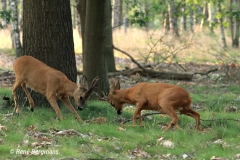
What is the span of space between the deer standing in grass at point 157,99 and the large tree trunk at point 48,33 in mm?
1378

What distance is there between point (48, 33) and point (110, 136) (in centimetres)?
319

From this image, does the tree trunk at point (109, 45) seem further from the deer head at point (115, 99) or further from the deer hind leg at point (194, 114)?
the deer hind leg at point (194, 114)

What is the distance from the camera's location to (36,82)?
31.0ft

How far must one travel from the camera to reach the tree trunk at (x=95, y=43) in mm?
11906

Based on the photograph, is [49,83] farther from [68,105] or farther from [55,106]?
[68,105]

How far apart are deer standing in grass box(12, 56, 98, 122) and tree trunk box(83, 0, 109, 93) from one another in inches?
104

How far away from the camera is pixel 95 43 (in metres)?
12.1

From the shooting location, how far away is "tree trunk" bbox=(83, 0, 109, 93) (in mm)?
11906

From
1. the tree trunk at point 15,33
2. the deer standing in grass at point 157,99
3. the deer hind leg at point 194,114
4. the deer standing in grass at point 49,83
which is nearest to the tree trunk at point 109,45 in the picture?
the tree trunk at point 15,33

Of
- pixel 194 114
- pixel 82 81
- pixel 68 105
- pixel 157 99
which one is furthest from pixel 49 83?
pixel 194 114

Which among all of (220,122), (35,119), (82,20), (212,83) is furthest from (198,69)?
(35,119)

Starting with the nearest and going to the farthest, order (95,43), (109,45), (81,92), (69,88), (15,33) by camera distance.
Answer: (81,92) → (69,88) → (95,43) → (109,45) → (15,33)

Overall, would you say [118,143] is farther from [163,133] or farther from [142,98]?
[142,98]

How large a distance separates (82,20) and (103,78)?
97.7 inches
